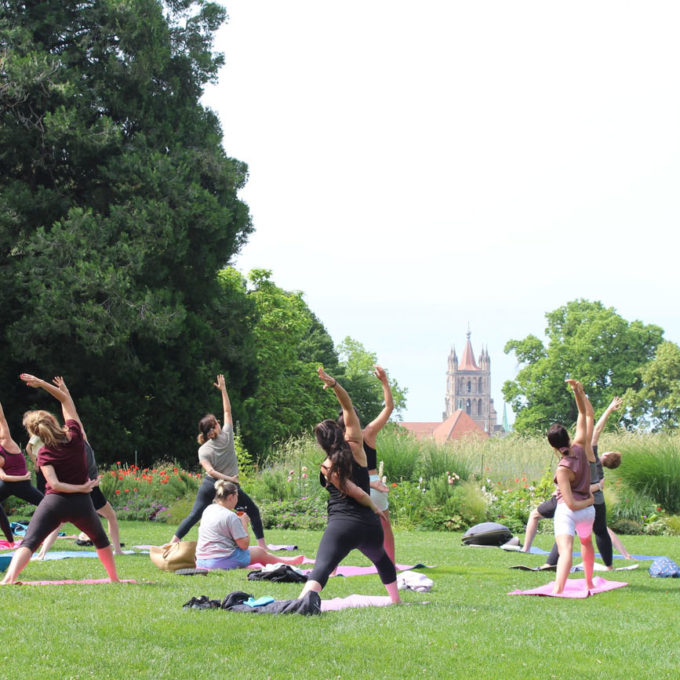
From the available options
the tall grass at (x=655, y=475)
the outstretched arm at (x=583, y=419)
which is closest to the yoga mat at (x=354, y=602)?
the outstretched arm at (x=583, y=419)

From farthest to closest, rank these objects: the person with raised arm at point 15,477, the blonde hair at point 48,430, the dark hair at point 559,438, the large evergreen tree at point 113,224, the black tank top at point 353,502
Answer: the large evergreen tree at point 113,224 < the person with raised arm at point 15,477 < the dark hair at point 559,438 < the blonde hair at point 48,430 < the black tank top at point 353,502

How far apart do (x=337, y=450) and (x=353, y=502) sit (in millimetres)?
439

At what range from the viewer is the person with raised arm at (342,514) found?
7.28 m

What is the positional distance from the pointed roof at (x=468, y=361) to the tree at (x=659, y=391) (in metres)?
133

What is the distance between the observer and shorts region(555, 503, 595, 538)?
8508 mm

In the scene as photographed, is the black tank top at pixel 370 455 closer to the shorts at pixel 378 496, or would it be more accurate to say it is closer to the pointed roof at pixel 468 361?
the shorts at pixel 378 496

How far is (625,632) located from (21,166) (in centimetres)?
2425

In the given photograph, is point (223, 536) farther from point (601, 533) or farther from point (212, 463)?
point (601, 533)

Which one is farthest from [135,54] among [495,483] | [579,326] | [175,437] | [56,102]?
[579,326]

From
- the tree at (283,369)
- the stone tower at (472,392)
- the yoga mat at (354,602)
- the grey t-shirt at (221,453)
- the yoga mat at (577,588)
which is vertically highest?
the stone tower at (472,392)

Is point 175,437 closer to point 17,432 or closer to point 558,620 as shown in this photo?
point 17,432

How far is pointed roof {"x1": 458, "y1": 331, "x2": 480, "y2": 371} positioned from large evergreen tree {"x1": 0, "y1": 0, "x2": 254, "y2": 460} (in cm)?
16667

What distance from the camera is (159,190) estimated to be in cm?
2644

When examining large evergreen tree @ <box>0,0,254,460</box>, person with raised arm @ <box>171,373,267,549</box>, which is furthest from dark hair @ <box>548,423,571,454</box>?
large evergreen tree @ <box>0,0,254,460</box>
